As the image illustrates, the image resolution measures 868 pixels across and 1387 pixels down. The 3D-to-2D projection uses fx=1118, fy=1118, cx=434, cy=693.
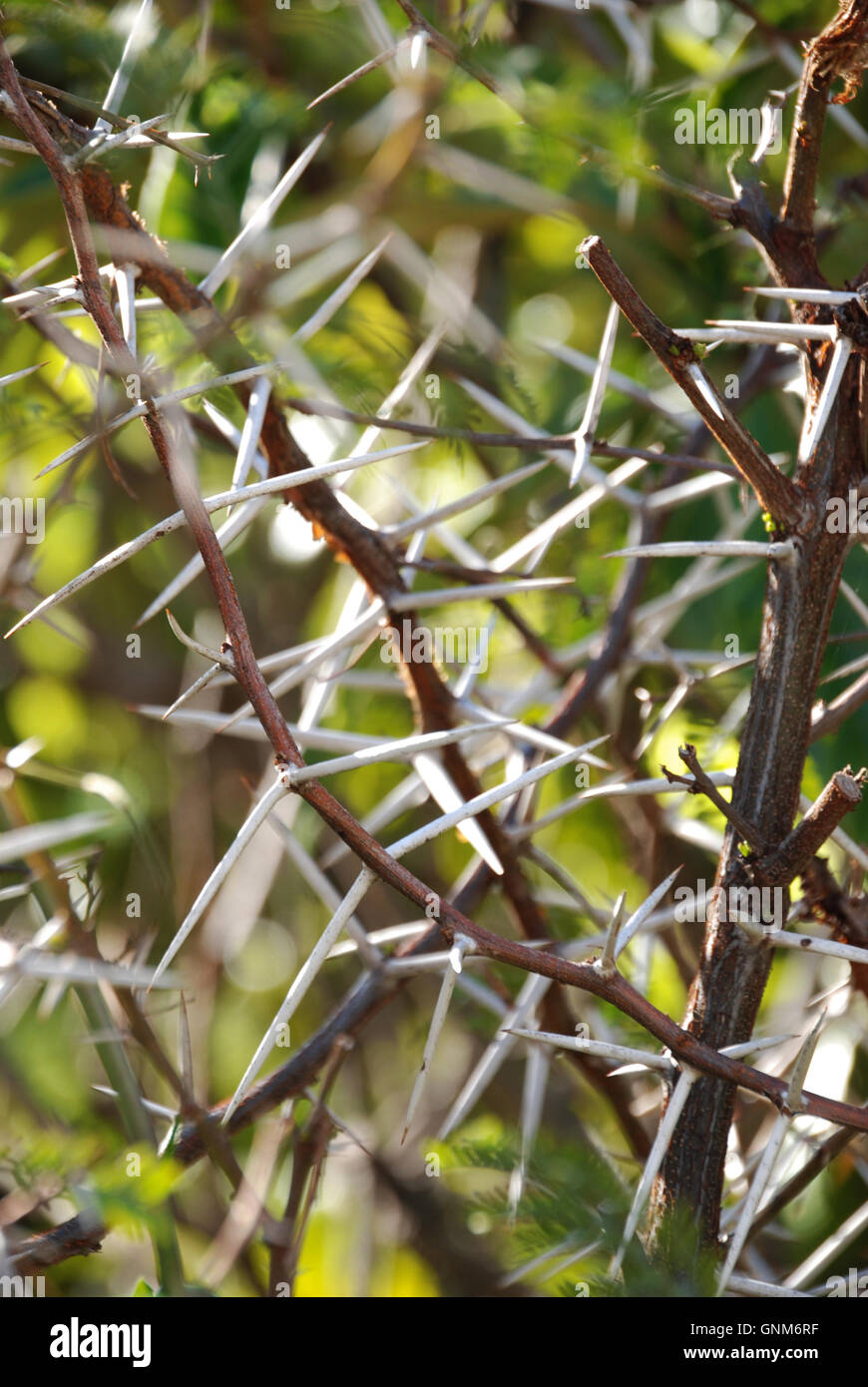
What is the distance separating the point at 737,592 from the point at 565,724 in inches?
9.5

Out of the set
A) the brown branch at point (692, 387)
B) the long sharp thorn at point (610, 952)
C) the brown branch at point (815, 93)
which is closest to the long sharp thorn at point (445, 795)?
the long sharp thorn at point (610, 952)

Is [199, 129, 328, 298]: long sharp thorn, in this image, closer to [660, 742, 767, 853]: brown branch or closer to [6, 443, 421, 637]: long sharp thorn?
[6, 443, 421, 637]: long sharp thorn

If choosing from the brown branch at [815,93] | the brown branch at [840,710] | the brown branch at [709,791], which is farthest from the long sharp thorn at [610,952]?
the brown branch at [815,93]

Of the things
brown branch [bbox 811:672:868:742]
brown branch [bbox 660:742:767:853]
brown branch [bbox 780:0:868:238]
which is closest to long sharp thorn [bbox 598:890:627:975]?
brown branch [bbox 660:742:767:853]

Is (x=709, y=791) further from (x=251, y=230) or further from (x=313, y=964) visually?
(x=251, y=230)

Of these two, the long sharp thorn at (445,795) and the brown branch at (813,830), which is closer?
the brown branch at (813,830)

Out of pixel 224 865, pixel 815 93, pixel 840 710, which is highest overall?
pixel 815 93

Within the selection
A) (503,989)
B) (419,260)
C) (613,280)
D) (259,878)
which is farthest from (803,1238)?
(419,260)

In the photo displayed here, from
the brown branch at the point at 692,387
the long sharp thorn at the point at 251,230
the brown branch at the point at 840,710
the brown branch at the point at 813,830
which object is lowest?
the brown branch at the point at 813,830

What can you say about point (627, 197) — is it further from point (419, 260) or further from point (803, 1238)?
point (803, 1238)

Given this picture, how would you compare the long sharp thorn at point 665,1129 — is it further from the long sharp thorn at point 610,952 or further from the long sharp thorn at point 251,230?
the long sharp thorn at point 251,230

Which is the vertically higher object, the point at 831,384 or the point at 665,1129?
the point at 831,384

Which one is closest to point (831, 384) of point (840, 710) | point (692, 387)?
point (692, 387)

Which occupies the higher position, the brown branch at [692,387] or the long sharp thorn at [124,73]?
the long sharp thorn at [124,73]
